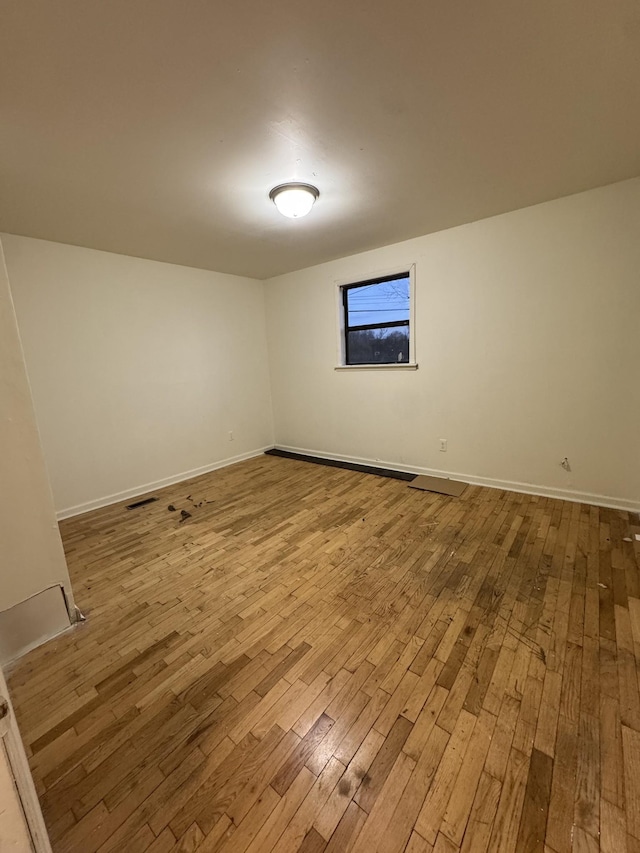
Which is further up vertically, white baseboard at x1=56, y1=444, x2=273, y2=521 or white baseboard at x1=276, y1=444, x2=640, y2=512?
white baseboard at x1=276, y1=444, x2=640, y2=512

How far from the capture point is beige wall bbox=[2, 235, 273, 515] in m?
3.10

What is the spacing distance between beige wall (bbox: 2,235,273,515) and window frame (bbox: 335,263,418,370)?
140 centimetres

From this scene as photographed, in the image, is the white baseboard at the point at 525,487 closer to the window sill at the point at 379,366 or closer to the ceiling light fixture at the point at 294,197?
the window sill at the point at 379,366

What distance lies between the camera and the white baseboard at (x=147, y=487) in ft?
10.9

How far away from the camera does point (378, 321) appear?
4078 mm

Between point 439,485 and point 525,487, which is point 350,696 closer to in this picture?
point 439,485

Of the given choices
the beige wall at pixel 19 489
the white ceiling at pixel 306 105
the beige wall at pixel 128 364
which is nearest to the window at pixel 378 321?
the white ceiling at pixel 306 105

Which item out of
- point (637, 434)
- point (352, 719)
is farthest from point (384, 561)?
point (637, 434)

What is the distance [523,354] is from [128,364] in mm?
3989

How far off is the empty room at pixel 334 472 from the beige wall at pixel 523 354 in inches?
1.0

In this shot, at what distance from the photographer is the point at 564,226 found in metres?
2.73

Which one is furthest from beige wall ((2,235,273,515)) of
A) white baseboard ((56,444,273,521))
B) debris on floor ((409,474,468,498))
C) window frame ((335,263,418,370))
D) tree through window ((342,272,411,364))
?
debris on floor ((409,474,468,498))

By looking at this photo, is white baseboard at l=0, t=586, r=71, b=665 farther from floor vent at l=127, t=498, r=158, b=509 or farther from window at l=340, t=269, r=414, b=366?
window at l=340, t=269, r=414, b=366

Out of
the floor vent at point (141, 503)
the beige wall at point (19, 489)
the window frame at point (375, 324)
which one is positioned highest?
the window frame at point (375, 324)
